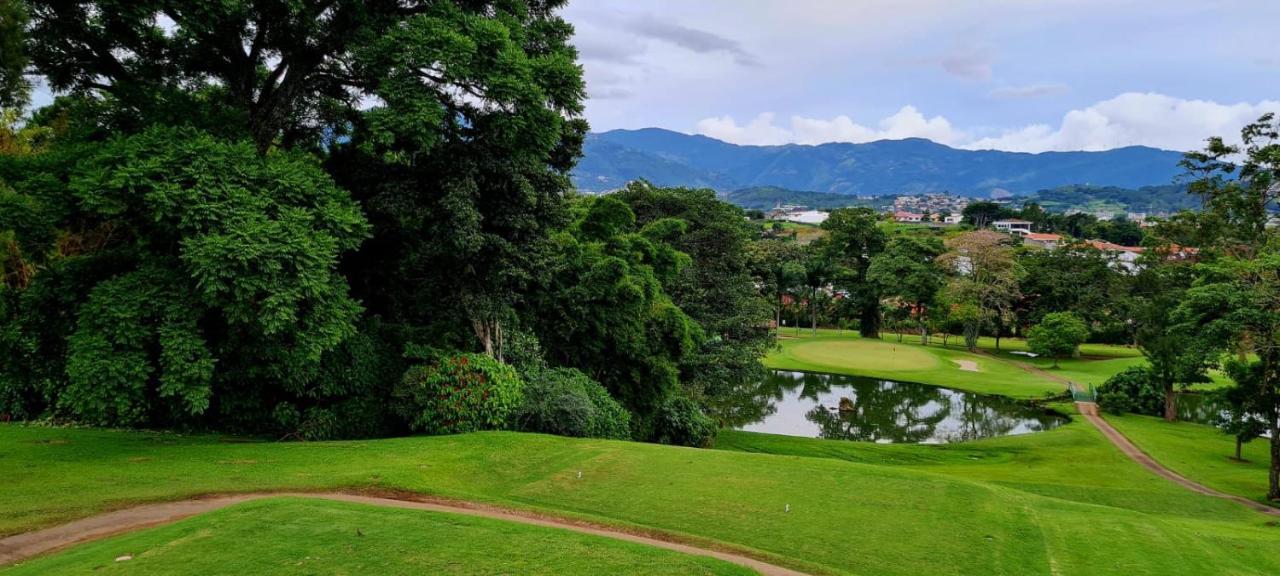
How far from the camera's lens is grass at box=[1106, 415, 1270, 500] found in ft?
72.7

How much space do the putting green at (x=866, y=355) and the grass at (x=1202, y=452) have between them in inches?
668

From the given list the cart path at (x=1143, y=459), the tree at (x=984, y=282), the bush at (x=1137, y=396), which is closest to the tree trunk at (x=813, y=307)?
the tree at (x=984, y=282)

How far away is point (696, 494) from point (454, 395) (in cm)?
686

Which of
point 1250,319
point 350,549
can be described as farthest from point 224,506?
point 1250,319

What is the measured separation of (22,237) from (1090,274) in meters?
68.4

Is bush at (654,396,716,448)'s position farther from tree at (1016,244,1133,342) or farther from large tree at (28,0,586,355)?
tree at (1016,244,1133,342)

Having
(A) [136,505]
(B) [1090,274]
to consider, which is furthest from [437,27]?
(B) [1090,274]

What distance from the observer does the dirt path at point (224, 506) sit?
324 inches

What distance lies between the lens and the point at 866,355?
182 feet

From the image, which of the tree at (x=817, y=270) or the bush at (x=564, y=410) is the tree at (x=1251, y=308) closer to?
the bush at (x=564, y=410)

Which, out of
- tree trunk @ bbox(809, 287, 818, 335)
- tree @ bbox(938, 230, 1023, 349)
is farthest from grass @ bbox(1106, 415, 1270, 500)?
tree trunk @ bbox(809, 287, 818, 335)

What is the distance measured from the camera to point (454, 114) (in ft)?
53.5

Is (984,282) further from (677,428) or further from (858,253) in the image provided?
(677,428)

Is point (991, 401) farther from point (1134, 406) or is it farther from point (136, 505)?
point (136, 505)
